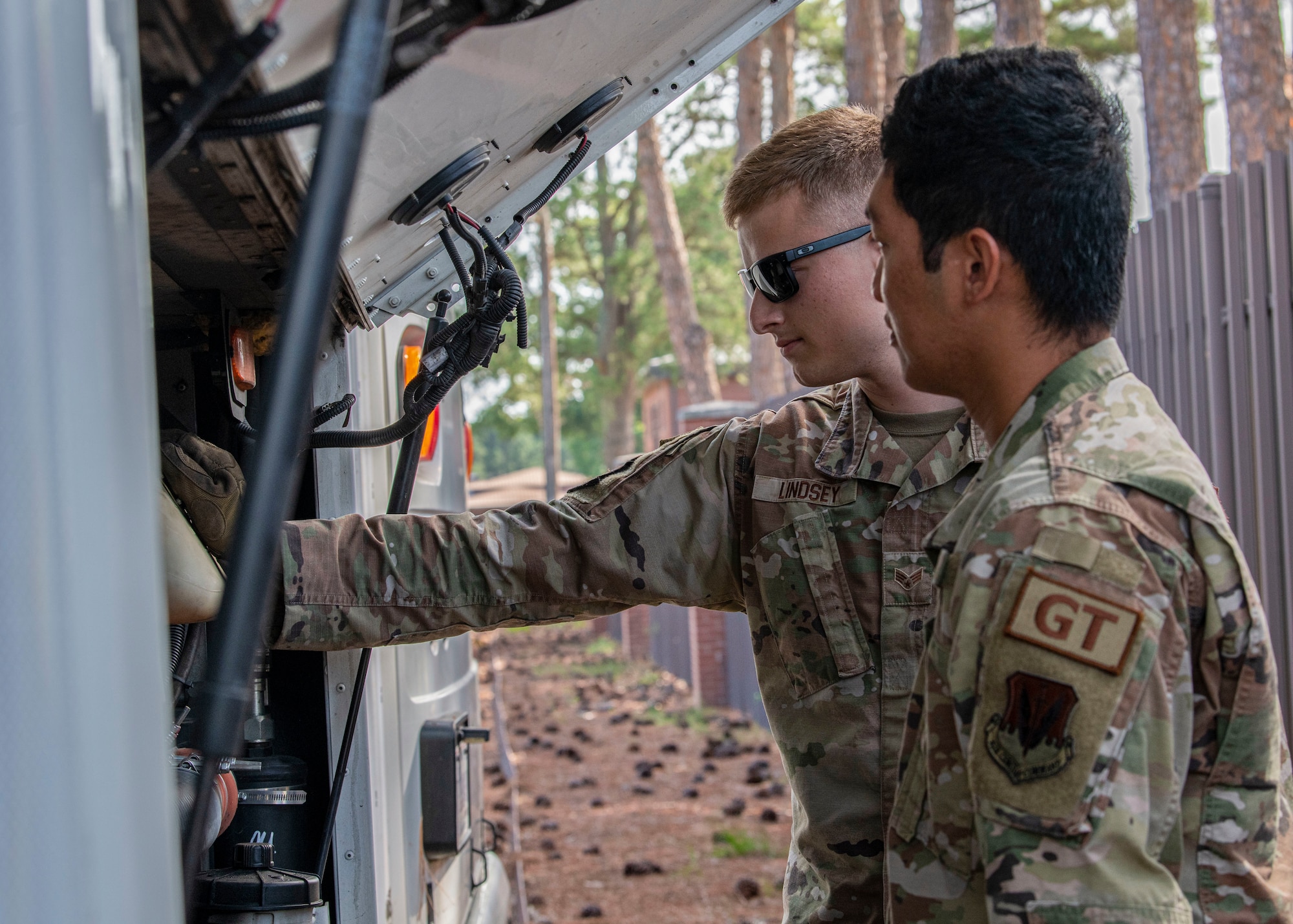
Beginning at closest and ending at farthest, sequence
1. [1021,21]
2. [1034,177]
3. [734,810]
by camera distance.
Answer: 1. [1034,177]
2. [734,810]
3. [1021,21]

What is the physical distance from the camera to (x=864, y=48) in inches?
453

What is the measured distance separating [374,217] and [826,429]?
0.88 m

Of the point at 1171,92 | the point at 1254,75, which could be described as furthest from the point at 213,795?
the point at 1171,92

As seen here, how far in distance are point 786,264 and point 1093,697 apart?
48.7 inches

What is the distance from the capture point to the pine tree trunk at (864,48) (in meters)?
11.4

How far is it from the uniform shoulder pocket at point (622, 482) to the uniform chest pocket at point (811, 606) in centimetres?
24

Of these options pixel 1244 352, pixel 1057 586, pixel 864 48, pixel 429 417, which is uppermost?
pixel 864 48

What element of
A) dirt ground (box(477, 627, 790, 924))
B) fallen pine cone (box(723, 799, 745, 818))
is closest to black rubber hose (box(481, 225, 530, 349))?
dirt ground (box(477, 627, 790, 924))

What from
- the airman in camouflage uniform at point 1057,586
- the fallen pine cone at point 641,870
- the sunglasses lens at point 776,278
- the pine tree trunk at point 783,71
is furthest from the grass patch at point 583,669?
the airman in camouflage uniform at point 1057,586

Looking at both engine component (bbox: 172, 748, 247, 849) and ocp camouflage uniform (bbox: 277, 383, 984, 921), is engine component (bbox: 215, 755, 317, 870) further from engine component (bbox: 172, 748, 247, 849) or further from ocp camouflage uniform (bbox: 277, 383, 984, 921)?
ocp camouflage uniform (bbox: 277, 383, 984, 921)

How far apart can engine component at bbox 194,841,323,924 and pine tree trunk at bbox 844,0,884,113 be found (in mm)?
10622

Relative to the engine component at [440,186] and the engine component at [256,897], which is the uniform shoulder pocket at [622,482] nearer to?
the engine component at [440,186]

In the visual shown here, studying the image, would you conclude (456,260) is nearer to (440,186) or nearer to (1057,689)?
(440,186)

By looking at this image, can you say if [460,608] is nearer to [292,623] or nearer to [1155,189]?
[292,623]
